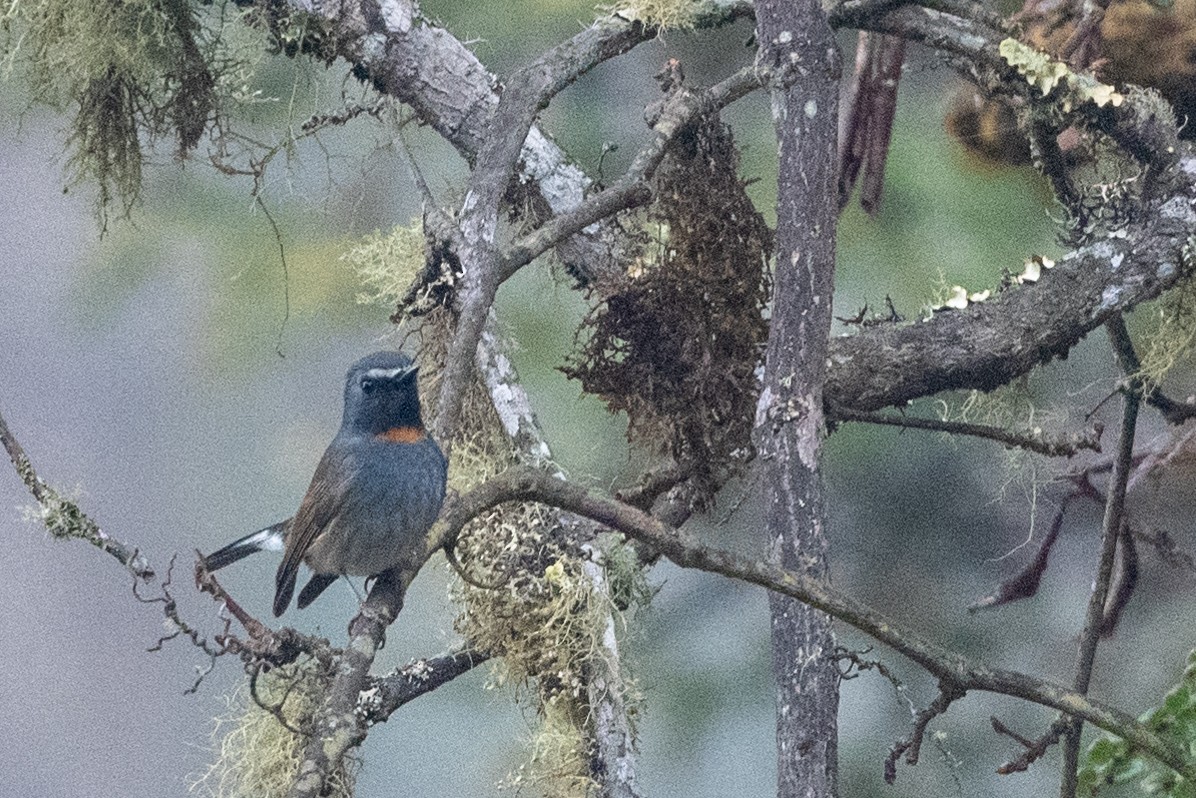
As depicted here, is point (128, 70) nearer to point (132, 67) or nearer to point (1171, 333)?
point (132, 67)

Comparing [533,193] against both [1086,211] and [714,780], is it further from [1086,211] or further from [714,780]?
[714,780]

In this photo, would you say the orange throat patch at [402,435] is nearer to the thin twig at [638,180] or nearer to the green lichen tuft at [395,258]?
the thin twig at [638,180]

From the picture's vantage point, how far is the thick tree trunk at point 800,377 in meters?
1.36

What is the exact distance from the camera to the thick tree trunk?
136 cm

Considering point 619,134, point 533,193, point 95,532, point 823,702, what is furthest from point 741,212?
point 619,134

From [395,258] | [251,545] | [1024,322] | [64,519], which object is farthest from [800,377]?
[251,545]

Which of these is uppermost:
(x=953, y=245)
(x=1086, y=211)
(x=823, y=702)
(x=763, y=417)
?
(x=953, y=245)

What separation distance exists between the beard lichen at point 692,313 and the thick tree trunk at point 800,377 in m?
0.23

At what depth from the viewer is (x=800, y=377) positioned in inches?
56.5

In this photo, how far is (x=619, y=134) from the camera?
2.84m

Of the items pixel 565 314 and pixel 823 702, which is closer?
pixel 823 702

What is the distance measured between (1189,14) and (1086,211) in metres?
0.36

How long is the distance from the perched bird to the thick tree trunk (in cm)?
40

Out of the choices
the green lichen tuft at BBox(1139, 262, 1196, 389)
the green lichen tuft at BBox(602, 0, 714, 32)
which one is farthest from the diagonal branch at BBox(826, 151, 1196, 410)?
the green lichen tuft at BBox(602, 0, 714, 32)
